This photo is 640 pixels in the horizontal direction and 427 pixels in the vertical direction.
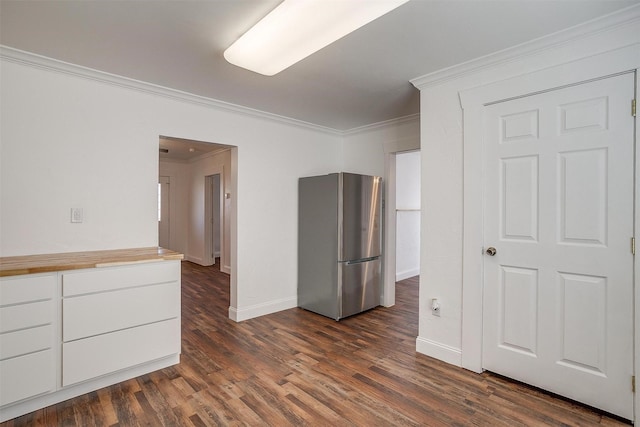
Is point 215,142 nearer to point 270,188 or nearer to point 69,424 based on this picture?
point 270,188

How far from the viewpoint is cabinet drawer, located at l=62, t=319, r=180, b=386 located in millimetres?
2043

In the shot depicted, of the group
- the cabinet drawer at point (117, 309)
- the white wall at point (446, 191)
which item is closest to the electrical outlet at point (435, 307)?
the white wall at point (446, 191)

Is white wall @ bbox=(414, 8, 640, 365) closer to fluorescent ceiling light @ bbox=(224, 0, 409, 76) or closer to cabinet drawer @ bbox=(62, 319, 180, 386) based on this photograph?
fluorescent ceiling light @ bbox=(224, 0, 409, 76)

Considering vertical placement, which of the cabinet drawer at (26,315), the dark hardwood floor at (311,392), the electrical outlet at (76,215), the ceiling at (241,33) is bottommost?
the dark hardwood floor at (311,392)

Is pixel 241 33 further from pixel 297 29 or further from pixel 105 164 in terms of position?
pixel 105 164

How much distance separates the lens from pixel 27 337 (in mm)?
1897

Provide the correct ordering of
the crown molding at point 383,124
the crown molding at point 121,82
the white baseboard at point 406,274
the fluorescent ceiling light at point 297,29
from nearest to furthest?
the fluorescent ceiling light at point 297,29
the crown molding at point 121,82
the crown molding at point 383,124
the white baseboard at point 406,274

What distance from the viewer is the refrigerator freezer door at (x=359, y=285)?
3584 mm

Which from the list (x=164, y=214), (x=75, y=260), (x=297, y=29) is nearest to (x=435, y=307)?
(x=297, y=29)

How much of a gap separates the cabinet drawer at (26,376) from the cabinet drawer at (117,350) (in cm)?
7

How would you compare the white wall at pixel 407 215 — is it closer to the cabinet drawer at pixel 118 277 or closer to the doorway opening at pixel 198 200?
the doorway opening at pixel 198 200

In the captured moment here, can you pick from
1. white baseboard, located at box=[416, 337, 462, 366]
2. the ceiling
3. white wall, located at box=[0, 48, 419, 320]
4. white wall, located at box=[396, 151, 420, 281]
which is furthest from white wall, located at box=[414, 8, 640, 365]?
white wall, located at box=[396, 151, 420, 281]

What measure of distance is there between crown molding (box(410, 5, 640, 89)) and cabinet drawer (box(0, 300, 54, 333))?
3073 mm

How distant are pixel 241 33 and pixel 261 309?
9.20 feet
